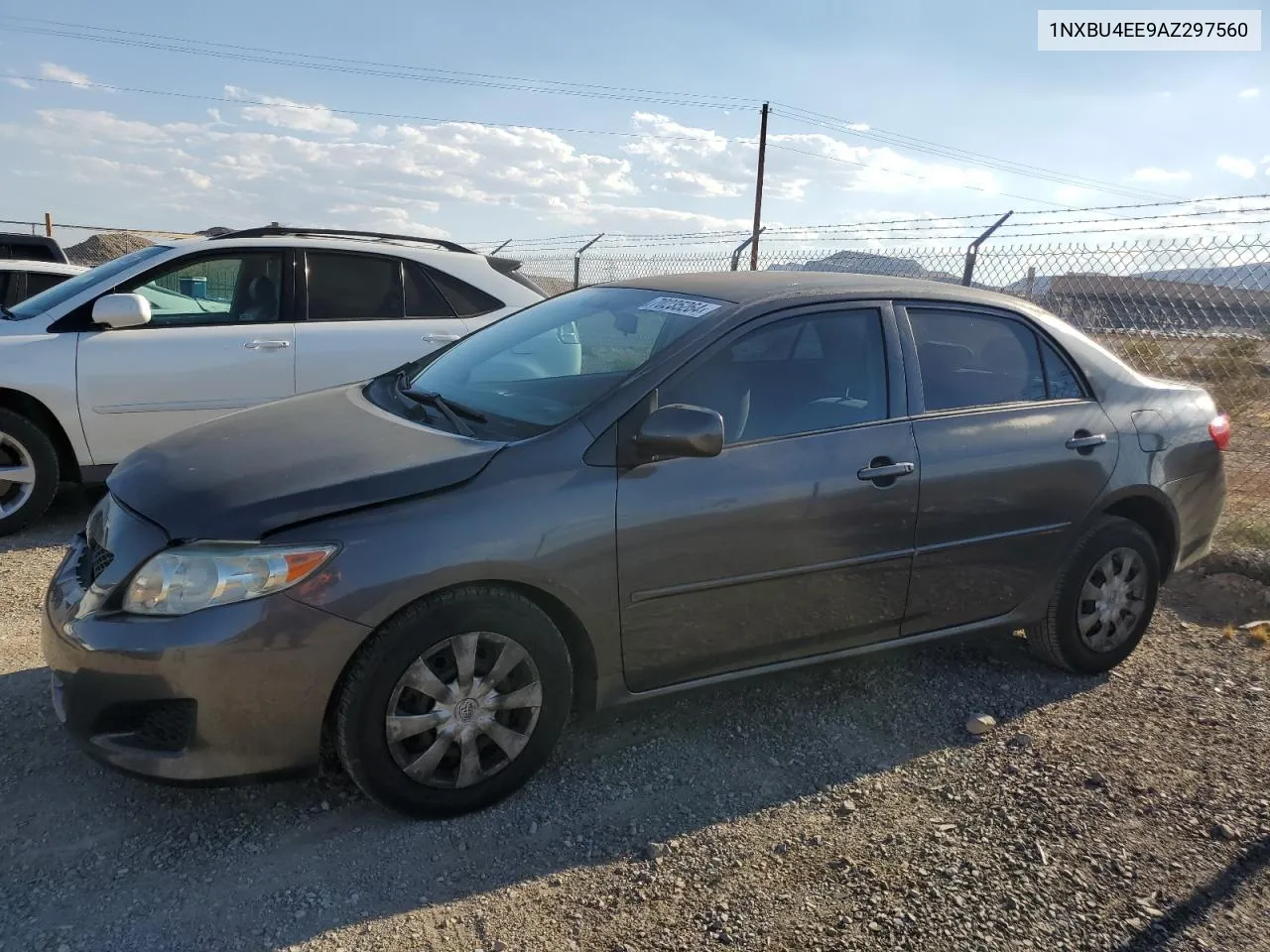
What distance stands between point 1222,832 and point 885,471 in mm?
1555

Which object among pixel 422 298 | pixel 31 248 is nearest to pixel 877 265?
pixel 422 298

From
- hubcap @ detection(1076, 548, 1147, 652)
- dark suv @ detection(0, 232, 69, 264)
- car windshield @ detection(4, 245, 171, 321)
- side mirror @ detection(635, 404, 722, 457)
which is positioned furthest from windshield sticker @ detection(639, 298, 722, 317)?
dark suv @ detection(0, 232, 69, 264)

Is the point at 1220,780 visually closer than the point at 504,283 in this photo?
Yes

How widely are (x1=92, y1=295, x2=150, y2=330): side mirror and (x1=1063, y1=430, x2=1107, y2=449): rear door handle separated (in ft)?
15.8

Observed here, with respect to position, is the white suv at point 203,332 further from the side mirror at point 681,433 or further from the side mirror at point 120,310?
the side mirror at point 681,433

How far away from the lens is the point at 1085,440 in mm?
3951

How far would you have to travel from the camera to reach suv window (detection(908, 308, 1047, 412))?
3.72m

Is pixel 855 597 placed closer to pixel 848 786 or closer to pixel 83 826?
pixel 848 786

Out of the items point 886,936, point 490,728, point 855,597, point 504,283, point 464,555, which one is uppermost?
point 504,283

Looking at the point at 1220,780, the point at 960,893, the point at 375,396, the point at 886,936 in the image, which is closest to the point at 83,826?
the point at 375,396

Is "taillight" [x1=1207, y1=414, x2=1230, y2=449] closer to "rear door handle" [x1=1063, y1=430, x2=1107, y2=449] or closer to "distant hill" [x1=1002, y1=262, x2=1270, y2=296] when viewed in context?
"rear door handle" [x1=1063, y1=430, x2=1107, y2=449]

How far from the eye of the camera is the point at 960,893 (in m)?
2.76

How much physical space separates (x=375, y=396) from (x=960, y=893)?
2.65 meters

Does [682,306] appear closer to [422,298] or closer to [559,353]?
[559,353]
